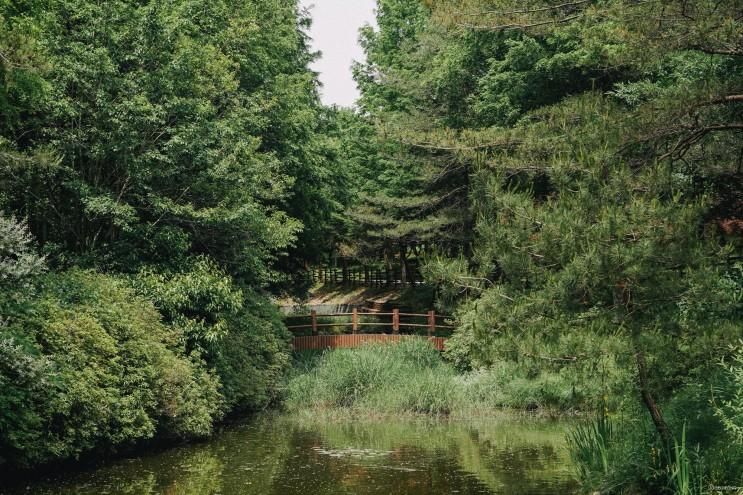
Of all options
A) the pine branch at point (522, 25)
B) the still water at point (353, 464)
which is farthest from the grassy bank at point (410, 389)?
the pine branch at point (522, 25)

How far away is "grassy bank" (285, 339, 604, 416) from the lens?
62.6ft

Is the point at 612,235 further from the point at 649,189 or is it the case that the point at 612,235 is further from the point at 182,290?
the point at 182,290

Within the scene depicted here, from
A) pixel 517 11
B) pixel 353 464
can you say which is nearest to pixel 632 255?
pixel 517 11

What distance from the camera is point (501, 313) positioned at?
945 cm

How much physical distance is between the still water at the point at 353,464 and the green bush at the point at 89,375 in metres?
0.59

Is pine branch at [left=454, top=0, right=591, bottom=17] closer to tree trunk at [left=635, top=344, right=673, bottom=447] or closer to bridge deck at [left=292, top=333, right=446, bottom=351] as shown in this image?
tree trunk at [left=635, top=344, right=673, bottom=447]

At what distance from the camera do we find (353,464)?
44.0ft

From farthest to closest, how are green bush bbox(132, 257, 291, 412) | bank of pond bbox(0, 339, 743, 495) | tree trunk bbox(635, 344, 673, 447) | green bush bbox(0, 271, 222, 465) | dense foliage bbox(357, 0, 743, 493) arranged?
1. green bush bbox(132, 257, 291, 412)
2. green bush bbox(0, 271, 222, 465)
3. bank of pond bbox(0, 339, 743, 495)
4. tree trunk bbox(635, 344, 673, 447)
5. dense foliage bbox(357, 0, 743, 493)

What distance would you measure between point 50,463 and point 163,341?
12.2ft

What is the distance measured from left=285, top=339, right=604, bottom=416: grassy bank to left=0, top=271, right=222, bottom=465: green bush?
4.40 m

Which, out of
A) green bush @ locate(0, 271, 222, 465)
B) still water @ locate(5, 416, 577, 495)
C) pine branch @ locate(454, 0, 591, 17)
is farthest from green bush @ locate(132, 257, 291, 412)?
pine branch @ locate(454, 0, 591, 17)

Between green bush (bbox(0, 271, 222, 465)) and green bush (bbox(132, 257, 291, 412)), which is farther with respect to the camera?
green bush (bbox(132, 257, 291, 412))

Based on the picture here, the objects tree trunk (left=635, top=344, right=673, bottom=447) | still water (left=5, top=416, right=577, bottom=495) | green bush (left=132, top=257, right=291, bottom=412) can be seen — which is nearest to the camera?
tree trunk (left=635, top=344, right=673, bottom=447)

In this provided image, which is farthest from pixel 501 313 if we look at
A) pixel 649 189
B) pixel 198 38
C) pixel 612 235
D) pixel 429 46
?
pixel 429 46
